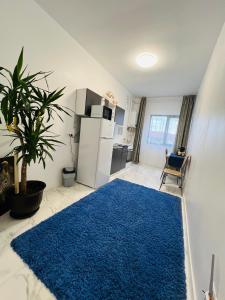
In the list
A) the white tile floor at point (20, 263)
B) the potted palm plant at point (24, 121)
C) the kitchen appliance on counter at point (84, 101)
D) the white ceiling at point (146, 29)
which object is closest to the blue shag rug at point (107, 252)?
the white tile floor at point (20, 263)

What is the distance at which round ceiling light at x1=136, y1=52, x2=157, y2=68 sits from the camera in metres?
2.78

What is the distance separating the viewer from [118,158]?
4.13m

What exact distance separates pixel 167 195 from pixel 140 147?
3.05 meters

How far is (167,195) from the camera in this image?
3.00 meters

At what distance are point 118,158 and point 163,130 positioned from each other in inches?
99.6

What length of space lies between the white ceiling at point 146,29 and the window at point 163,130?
2.11 m

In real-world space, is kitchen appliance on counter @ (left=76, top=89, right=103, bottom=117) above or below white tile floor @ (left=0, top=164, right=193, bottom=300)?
above

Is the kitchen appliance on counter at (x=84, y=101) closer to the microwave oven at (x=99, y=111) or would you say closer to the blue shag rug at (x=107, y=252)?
the microwave oven at (x=99, y=111)

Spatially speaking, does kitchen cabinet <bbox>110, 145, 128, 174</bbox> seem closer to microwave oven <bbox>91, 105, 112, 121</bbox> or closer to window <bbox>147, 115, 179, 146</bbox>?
microwave oven <bbox>91, 105, 112, 121</bbox>

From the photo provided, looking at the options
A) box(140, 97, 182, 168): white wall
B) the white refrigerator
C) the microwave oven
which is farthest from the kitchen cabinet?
box(140, 97, 182, 168): white wall

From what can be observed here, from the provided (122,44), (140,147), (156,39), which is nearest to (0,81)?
(122,44)

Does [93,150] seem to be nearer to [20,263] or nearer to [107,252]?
[107,252]

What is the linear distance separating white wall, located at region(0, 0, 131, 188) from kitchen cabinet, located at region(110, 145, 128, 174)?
52.6 inches

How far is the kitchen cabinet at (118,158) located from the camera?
3.87 meters
